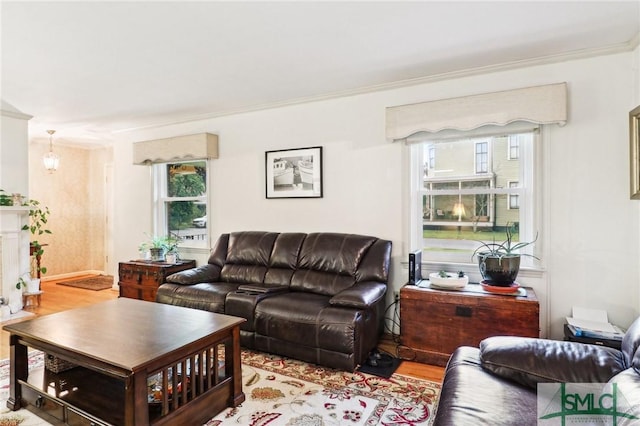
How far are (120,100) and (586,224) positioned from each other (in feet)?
15.1

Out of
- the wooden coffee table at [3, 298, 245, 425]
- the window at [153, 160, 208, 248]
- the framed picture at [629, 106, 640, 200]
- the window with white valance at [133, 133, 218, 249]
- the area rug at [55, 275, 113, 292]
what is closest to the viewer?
the wooden coffee table at [3, 298, 245, 425]

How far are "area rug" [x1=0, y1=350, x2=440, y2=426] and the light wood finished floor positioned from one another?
153mm

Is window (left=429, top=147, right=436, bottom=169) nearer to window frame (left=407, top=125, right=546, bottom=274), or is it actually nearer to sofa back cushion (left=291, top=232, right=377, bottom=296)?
window frame (left=407, top=125, right=546, bottom=274)

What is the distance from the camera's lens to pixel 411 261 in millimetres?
3092

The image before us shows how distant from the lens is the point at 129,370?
1642 millimetres

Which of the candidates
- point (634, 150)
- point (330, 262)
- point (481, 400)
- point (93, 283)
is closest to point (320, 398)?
point (481, 400)

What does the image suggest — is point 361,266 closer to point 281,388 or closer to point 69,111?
point 281,388

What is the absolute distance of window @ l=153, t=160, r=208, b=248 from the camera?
4.82m

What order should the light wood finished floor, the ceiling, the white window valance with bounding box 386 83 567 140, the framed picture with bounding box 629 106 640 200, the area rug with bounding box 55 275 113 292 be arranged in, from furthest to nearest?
the area rug with bounding box 55 275 113 292 < the white window valance with bounding box 386 83 567 140 < the light wood finished floor < the framed picture with bounding box 629 106 640 200 < the ceiling

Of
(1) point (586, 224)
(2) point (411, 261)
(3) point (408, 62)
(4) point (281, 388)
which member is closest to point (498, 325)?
(2) point (411, 261)

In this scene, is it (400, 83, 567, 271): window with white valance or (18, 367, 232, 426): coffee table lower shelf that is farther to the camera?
(400, 83, 567, 271): window with white valance

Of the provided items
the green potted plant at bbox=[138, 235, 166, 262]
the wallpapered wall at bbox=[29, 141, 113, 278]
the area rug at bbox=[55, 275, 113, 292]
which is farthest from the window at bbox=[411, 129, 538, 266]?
the wallpapered wall at bbox=[29, 141, 113, 278]

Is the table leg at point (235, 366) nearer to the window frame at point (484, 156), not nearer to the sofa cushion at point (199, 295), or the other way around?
the sofa cushion at point (199, 295)

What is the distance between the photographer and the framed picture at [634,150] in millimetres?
2520
